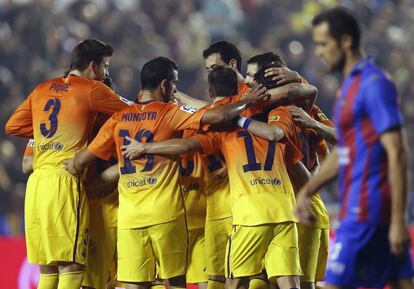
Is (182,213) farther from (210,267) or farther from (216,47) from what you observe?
(216,47)

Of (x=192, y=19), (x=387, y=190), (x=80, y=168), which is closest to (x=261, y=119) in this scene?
(x=80, y=168)

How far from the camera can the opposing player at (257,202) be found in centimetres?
735

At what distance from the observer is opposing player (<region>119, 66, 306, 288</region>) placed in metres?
7.35

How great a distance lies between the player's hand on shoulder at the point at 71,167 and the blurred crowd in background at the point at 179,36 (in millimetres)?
6274

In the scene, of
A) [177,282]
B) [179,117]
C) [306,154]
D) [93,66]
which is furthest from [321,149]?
[93,66]

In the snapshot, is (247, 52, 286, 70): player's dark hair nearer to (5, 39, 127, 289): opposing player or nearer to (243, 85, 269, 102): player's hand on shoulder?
(243, 85, 269, 102): player's hand on shoulder

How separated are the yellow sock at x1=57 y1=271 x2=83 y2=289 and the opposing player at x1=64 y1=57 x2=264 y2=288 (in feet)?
1.31

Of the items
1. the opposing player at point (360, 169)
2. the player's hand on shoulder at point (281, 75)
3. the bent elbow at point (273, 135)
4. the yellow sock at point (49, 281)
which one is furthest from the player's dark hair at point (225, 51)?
the opposing player at point (360, 169)

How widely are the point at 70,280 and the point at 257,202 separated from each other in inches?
63.5

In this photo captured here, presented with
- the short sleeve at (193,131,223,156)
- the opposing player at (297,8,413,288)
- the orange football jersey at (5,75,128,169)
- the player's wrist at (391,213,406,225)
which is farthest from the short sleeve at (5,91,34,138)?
the player's wrist at (391,213,406,225)

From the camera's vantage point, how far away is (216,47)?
8.70 meters

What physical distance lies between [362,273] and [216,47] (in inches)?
153

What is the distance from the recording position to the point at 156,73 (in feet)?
25.0

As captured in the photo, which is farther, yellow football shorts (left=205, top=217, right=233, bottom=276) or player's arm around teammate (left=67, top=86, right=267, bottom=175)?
yellow football shorts (left=205, top=217, right=233, bottom=276)
